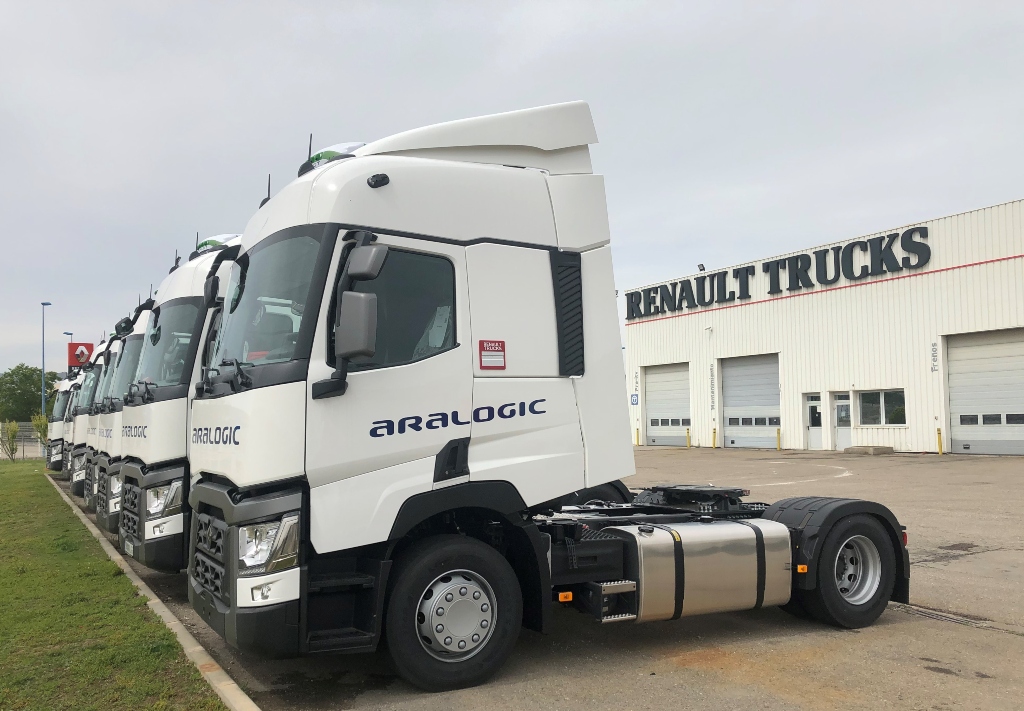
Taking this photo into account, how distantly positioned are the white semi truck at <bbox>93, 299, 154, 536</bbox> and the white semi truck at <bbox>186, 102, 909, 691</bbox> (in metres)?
4.75

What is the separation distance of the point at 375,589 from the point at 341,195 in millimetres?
2288

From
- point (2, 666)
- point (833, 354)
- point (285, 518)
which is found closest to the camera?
point (285, 518)

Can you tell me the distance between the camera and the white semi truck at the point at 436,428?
15.3 ft

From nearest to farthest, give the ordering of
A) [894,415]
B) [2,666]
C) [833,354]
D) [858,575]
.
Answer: [2,666] → [858,575] → [894,415] → [833,354]

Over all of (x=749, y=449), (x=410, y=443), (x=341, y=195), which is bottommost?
(x=749, y=449)

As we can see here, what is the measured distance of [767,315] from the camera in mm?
34125

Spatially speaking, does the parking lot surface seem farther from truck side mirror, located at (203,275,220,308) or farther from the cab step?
truck side mirror, located at (203,275,220,308)

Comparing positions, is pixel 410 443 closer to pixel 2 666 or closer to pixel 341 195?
pixel 341 195

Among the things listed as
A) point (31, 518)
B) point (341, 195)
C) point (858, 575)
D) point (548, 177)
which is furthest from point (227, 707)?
point (31, 518)

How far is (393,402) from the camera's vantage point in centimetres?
489

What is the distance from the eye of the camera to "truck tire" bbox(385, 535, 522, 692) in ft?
16.0

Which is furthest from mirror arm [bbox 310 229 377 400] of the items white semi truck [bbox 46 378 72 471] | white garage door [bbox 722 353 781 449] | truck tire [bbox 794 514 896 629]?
white garage door [bbox 722 353 781 449]

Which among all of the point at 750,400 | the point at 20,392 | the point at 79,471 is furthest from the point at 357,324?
the point at 20,392

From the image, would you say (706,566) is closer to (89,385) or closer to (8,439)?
(89,385)
